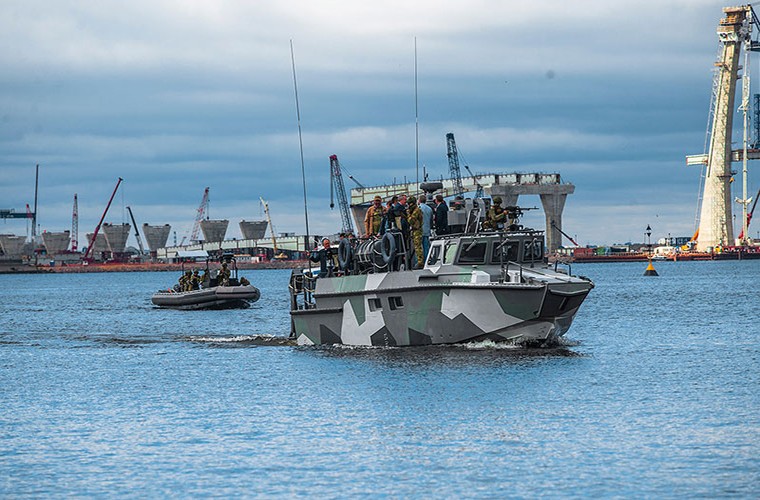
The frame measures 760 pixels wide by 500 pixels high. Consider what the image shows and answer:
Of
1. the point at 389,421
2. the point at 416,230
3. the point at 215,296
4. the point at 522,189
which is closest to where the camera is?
the point at 389,421

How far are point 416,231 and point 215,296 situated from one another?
3909cm

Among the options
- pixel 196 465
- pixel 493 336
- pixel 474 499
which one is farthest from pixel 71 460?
pixel 493 336

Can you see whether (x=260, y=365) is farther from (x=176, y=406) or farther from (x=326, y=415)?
(x=326, y=415)

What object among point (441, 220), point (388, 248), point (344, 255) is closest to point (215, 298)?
point (344, 255)

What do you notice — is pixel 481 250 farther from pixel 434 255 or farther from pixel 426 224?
pixel 426 224

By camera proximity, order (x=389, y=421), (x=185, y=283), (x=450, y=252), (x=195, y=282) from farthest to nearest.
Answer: (x=185, y=283) → (x=195, y=282) → (x=450, y=252) → (x=389, y=421)

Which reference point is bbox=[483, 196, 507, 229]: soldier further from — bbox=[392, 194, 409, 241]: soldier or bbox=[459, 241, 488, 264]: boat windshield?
bbox=[392, 194, 409, 241]: soldier

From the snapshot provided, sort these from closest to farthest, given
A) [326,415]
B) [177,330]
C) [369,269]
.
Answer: [326,415] → [369,269] → [177,330]

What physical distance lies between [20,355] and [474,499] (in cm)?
3171

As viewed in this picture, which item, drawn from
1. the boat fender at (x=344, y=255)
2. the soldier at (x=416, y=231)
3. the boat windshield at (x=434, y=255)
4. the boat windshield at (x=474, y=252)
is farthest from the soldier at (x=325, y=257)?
the boat windshield at (x=474, y=252)

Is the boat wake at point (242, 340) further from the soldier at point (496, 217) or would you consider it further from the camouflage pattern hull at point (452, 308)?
the soldier at point (496, 217)

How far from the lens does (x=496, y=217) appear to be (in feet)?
115

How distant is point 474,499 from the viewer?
1855 cm

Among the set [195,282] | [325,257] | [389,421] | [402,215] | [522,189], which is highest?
[522,189]
